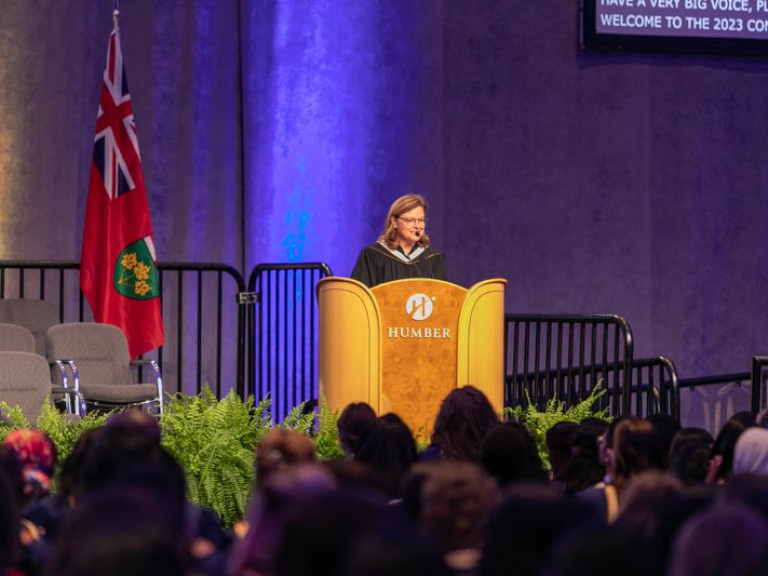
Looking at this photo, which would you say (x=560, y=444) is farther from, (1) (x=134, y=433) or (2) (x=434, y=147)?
(2) (x=434, y=147)

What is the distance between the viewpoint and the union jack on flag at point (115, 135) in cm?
896

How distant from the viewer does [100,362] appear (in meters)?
8.48

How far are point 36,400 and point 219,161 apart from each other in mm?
3496

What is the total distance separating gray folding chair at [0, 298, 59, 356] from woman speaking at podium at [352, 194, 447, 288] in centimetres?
307

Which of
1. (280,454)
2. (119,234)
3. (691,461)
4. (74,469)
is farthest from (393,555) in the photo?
(119,234)

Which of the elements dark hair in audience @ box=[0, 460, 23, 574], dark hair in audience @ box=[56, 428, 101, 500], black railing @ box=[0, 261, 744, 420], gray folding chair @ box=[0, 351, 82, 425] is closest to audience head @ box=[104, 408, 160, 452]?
dark hair in audience @ box=[56, 428, 101, 500]

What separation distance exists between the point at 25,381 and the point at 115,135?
7.51ft

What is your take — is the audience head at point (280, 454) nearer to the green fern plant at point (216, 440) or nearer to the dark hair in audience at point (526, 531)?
the dark hair in audience at point (526, 531)

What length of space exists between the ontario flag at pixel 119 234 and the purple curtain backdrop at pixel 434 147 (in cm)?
102

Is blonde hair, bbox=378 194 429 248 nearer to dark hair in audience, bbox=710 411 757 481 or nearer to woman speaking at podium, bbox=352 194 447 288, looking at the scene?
woman speaking at podium, bbox=352 194 447 288

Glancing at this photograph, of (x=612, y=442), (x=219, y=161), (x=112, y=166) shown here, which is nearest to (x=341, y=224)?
(x=219, y=161)

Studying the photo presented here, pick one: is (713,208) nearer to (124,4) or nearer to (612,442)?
(124,4)

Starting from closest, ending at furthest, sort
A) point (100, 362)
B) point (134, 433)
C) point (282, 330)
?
1. point (134, 433)
2. point (100, 362)
3. point (282, 330)

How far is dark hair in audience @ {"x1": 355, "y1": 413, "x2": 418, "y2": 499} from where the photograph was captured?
4062 mm
